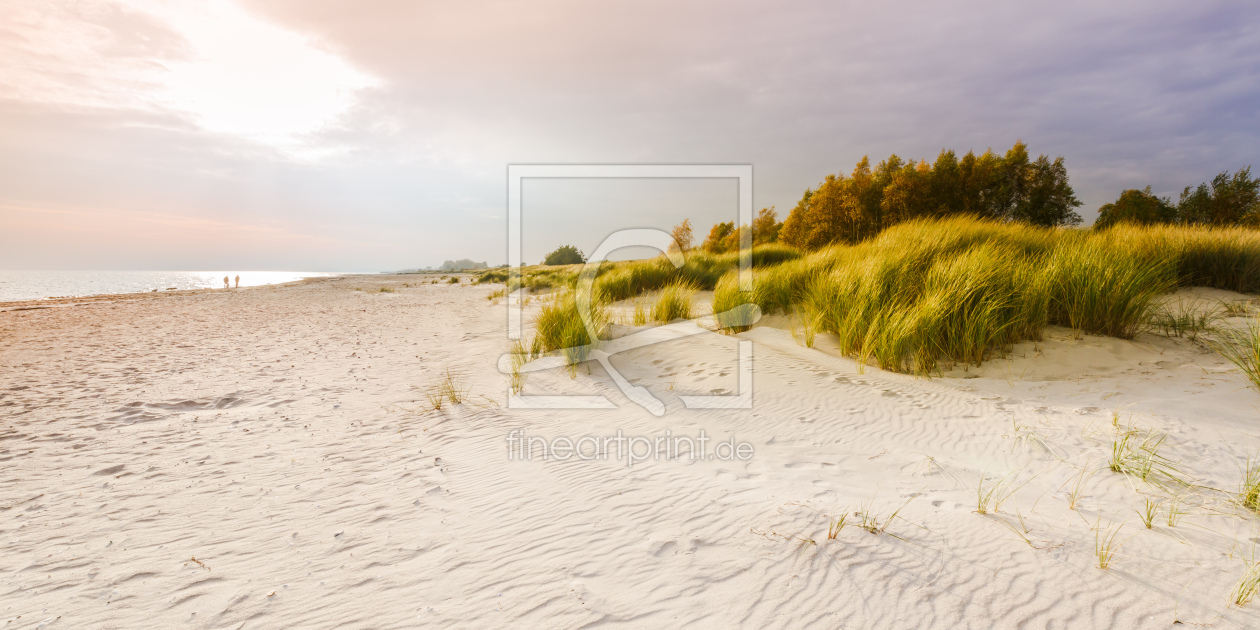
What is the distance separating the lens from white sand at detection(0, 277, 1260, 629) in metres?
2.04

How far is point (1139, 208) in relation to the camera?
116 ft

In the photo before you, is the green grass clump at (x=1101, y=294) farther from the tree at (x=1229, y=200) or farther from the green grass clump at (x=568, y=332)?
the tree at (x=1229, y=200)

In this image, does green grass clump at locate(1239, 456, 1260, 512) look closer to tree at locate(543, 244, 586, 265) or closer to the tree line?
the tree line

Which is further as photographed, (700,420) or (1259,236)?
(1259,236)

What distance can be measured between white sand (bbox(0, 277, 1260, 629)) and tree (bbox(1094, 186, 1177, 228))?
4387cm

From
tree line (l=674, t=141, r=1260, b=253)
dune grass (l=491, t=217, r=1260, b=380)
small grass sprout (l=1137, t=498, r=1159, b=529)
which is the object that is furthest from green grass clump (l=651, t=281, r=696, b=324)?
tree line (l=674, t=141, r=1260, b=253)

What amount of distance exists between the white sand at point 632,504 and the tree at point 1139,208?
144 feet

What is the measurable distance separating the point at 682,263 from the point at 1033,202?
26234mm

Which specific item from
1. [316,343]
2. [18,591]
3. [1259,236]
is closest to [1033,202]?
[1259,236]

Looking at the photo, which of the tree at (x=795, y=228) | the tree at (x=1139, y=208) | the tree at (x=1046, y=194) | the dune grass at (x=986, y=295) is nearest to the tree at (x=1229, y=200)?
the tree at (x=1139, y=208)

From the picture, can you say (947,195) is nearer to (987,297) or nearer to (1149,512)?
(987,297)

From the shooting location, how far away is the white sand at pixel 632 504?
204 centimetres

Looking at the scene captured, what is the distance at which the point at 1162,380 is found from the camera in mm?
4418

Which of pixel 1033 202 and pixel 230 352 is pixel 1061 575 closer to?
pixel 230 352
